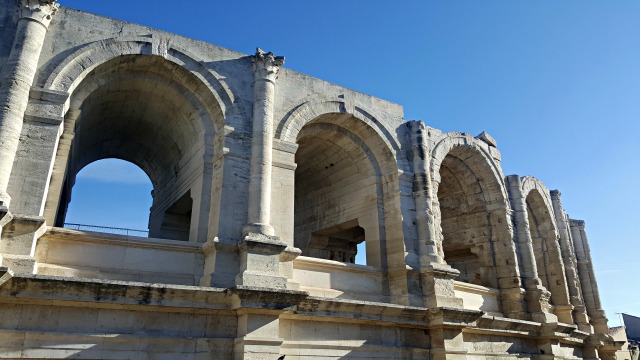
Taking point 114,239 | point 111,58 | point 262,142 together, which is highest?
point 111,58

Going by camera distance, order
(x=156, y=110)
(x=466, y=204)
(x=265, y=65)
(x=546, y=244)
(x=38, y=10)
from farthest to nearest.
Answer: (x=546, y=244) < (x=466, y=204) < (x=156, y=110) < (x=265, y=65) < (x=38, y=10)

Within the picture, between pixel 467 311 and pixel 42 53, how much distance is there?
29.0 feet

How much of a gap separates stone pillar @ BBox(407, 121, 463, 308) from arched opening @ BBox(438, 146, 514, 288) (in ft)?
7.12

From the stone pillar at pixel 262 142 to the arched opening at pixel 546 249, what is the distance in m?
9.42

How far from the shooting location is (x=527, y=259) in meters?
12.6

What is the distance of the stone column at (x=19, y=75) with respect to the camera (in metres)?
6.93

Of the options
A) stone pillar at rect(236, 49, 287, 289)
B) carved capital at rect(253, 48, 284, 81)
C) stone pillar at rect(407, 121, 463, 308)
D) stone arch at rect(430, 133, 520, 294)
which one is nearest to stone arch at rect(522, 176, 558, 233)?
stone arch at rect(430, 133, 520, 294)

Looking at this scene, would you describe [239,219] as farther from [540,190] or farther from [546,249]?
[540,190]

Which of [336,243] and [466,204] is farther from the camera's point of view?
[466,204]

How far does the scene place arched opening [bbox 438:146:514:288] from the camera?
1284 centimetres

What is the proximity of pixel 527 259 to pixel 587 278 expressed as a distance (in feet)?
17.3

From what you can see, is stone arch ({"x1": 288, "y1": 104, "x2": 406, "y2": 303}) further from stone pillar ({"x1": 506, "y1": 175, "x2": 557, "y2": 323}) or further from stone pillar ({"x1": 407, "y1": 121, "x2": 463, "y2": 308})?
stone pillar ({"x1": 506, "y1": 175, "x2": 557, "y2": 323})

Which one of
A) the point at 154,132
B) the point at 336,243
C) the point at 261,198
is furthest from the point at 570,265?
the point at 154,132

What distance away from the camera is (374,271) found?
998 centimetres
